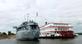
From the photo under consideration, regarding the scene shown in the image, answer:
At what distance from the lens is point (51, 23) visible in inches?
4791

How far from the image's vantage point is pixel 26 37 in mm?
94875

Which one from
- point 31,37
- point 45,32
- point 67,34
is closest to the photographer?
point 31,37

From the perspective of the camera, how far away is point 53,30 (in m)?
119

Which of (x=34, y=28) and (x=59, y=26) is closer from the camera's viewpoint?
(x=34, y=28)

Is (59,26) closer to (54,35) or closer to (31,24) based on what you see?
(54,35)

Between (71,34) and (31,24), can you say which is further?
(71,34)

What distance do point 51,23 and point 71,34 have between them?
14190 millimetres

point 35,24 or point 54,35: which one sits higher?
point 35,24

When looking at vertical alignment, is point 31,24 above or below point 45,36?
above

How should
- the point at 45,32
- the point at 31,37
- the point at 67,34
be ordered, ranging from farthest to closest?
the point at 45,32
the point at 67,34
the point at 31,37

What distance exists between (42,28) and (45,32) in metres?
8.52

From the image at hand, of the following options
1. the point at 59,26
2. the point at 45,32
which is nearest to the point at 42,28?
the point at 45,32

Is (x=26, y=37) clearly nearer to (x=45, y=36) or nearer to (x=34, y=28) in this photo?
(x=34, y=28)

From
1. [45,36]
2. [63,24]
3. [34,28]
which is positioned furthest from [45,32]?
[34,28]
